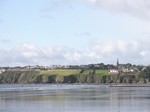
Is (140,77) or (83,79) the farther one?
(83,79)

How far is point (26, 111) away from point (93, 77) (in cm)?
14287

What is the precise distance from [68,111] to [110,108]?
5.65 m

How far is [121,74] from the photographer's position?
190 metres

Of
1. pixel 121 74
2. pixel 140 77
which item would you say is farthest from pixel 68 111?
pixel 121 74

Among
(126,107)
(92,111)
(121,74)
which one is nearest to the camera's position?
(92,111)

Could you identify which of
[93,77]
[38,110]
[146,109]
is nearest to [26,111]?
[38,110]

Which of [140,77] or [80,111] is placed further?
[140,77]

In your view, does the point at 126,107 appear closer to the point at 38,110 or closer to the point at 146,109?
the point at 146,109

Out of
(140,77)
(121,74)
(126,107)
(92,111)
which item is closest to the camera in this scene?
(92,111)

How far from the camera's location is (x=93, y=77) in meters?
192

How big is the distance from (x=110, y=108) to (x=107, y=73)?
14341 cm

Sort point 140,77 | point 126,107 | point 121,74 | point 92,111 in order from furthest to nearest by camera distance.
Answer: point 121,74 → point 140,77 → point 126,107 → point 92,111

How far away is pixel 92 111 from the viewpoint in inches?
1896

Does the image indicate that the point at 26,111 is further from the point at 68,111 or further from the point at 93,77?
the point at 93,77
